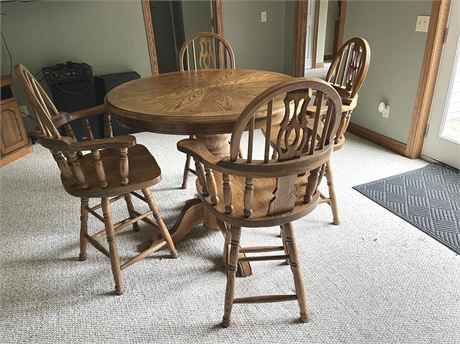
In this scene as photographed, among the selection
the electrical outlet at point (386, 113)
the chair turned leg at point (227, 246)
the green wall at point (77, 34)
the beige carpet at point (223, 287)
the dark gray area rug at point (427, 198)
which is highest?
the green wall at point (77, 34)

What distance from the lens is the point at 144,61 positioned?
3.77 meters

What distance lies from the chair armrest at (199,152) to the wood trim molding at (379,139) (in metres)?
2.25

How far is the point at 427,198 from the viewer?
228 cm

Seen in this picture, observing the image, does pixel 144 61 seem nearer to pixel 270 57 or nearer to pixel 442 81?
pixel 270 57

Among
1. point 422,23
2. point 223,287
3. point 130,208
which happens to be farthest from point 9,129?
point 422,23

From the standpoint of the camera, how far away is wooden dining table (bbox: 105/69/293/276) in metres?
1.36

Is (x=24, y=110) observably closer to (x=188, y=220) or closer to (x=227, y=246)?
(x=188, y=220)

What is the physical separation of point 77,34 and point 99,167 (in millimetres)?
2641

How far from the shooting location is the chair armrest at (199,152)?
1.19 m

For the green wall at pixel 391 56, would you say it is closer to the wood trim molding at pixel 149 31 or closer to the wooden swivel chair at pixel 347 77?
the wooden swivel chair at pixel 347 77

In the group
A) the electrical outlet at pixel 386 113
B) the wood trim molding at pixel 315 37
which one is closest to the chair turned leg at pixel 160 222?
the electrical outlet at pixel 386 113

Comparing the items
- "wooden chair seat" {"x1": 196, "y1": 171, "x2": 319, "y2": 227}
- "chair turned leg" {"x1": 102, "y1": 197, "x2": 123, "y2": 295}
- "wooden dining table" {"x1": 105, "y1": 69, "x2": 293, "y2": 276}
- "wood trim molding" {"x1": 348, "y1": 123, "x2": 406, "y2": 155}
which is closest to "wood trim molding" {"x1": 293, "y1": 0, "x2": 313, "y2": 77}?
"wood trim molding" {"x1": 348, "y1": 123, "x2": 406, "y2": 155}

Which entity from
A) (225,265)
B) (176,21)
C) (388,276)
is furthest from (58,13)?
(388,276)

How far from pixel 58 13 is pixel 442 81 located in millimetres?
3429
